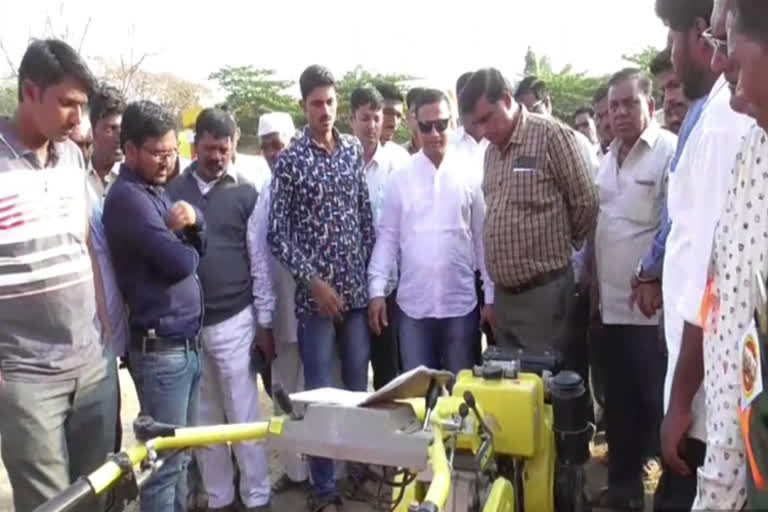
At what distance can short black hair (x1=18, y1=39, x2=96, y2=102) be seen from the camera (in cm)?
255

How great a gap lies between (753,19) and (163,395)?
245 cm

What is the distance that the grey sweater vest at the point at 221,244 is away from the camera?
355 cm

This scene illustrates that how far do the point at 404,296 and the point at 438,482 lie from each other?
238 cm

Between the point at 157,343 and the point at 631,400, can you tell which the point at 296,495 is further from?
the point at 631,400

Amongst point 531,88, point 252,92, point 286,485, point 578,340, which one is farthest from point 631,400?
point 252,92

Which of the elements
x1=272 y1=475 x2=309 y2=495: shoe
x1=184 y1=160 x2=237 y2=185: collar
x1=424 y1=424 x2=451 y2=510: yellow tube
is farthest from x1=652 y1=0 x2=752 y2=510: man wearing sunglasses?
x1=272 y1=475 x2=309 y2=495: shoe

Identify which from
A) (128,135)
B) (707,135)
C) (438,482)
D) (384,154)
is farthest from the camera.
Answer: (384,154)

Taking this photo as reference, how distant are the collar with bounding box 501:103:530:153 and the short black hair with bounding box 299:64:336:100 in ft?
3.15

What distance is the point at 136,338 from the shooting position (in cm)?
304

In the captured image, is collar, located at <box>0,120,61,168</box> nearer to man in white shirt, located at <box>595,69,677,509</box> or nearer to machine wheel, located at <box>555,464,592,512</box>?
machine wheel, located at <box>555,464,592,512</box>

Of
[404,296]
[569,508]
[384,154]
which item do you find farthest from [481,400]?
[384,154]

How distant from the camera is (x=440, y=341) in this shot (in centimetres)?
390

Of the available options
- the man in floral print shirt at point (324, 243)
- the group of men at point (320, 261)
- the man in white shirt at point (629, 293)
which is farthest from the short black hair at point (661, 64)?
the man in floral print shirt at point (324, 243)

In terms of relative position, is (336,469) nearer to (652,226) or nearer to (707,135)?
(652,226)
